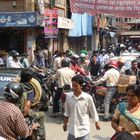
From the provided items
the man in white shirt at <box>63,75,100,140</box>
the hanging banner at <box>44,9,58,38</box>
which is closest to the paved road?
the man in white shirt at <box>63,75,100,140</box>

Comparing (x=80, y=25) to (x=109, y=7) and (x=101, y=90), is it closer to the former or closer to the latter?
(x=109, y=7)

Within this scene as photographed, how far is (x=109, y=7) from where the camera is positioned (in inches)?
484

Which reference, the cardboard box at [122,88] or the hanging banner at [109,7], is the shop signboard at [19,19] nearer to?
the hanging banner at [109,7]

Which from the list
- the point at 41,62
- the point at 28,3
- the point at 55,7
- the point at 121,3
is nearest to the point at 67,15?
the point at 55,7

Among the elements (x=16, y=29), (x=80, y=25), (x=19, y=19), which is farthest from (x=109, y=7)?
(x=80, y=25)

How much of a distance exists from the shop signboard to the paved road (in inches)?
400

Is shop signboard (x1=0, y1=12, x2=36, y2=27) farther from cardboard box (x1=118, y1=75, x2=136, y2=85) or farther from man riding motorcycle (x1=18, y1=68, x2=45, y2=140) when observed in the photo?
man riding motorcycle (x1=18, y1=68, x2=45, y2=140)

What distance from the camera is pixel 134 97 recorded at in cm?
463

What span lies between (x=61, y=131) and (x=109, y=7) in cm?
435

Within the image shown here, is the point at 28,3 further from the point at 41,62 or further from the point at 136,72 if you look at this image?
the point at 136,72

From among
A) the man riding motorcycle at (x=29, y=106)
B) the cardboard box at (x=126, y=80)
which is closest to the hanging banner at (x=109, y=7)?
the cardboard box at (x=126, y=80)

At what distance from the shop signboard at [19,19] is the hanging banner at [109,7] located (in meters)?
7.66

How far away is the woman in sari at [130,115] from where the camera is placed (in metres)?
4.50

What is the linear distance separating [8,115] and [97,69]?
12.3 m
